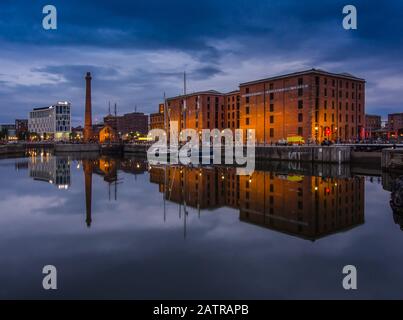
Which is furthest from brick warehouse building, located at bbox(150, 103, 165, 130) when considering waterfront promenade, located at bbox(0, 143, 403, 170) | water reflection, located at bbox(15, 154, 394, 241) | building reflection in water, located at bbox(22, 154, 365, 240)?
building reflection in water, located at bbox(22, 154, 365, 240)

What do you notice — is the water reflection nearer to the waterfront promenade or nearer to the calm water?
the calm water

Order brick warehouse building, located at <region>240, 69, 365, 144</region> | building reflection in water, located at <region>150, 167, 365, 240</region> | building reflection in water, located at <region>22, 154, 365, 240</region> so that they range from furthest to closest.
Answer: brick warehouse building, located at <region>240, 69, 365, 144</region>
building reflection in water, located at <region>22, 154, 365, 240</region>
building reflection in water, located at <region>150, 167, 365, 240</region>

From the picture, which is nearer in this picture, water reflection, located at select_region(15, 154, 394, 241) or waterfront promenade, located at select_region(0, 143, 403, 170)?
water reflection, located at select_region(15, 154, 394, 241)

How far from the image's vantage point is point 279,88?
275ft

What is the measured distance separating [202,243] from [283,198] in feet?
49.7

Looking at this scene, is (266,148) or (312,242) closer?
(312,242)

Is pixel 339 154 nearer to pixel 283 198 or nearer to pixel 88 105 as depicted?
pixel 283 198

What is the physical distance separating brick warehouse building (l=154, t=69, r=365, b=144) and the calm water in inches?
1787

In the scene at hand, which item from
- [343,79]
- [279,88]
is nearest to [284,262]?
[279,88]

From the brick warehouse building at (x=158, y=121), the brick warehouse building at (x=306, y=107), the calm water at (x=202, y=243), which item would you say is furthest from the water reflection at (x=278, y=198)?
the brick warehouse building at (x=158, y=121)

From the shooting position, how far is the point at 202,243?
720 inches

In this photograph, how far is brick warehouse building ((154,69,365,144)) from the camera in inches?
3086

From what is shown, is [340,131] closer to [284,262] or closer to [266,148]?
[266,148]
